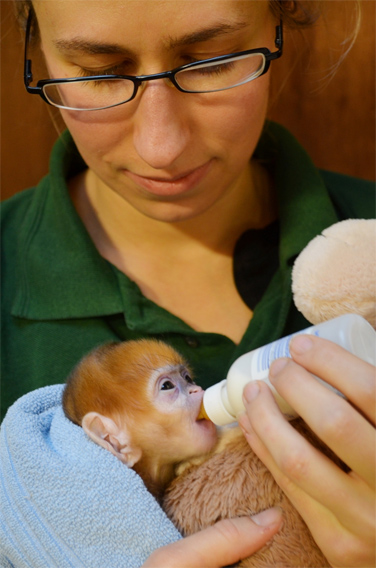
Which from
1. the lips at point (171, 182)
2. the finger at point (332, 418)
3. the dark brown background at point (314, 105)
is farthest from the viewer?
Answer: the dark brown background at point (314, 105)

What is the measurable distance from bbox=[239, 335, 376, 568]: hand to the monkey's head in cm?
14

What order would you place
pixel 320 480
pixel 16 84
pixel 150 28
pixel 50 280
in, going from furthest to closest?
1. pixel 16 84
2. pixel 50 280
3. pixel 150 28
4. pixel 320 480

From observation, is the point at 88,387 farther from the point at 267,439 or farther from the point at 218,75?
the point at 218,75

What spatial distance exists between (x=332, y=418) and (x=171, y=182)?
24.3 inches

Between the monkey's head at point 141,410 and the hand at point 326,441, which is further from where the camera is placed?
the monkey's head at point 141,410

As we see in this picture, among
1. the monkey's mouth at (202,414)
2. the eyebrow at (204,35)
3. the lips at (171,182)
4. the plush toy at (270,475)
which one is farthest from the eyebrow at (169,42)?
the monkey's mouth at (202,414)

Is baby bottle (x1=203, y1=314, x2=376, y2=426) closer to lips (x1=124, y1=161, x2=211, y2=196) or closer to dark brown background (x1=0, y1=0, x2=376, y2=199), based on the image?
lips (x1=124, y1=161, x2=211, y2=196)

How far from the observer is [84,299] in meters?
1.29

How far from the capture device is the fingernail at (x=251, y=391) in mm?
769

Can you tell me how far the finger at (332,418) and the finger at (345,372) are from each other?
0.04 feet

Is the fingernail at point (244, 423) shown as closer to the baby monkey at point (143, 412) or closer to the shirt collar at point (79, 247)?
the baby monkey at point (143, 412)

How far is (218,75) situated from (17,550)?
85 centimetres

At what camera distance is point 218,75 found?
1074mm

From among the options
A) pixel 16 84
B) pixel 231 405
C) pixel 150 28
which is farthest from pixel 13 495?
pixel 16 84
